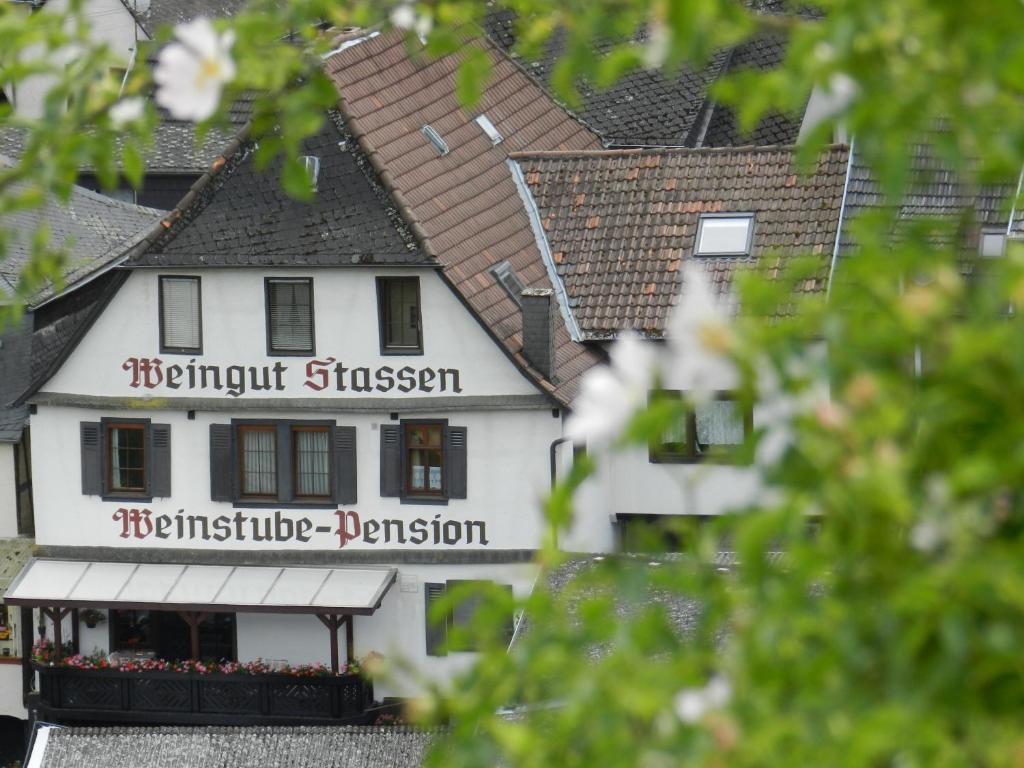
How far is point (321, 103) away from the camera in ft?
17.9

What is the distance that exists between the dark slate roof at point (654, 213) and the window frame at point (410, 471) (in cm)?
261

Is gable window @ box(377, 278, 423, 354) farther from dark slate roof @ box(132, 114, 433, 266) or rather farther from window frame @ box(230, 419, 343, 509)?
window frame @ box(230, 419, 343, 509)

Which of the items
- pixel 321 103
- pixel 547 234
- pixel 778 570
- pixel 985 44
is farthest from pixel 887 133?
pixel 547 234

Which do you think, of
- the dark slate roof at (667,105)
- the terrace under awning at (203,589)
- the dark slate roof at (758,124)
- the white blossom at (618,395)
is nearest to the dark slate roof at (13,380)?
the terrace under awning at (203,589)

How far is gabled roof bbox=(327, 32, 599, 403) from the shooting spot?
27969 millimetres

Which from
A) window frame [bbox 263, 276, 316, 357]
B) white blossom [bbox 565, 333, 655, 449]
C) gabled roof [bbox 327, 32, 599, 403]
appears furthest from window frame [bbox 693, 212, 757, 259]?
white blossom [bbox 565, 333, 655, 449]

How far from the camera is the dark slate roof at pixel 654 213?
2855 cm

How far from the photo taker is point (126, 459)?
2989cm

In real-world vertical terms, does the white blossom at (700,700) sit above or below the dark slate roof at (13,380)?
above

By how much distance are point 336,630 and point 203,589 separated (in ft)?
6.60

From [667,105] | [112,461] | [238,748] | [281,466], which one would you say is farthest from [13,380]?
[667,105]

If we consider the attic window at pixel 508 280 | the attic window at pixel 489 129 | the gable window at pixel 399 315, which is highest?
the attic window at pixel 489 129

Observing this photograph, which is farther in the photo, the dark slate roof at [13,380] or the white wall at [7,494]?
the white wall at [7,494]

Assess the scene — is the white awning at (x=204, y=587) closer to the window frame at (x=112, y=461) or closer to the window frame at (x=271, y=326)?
the window frame at (x=112, y=461)
